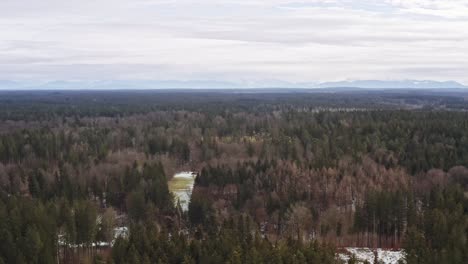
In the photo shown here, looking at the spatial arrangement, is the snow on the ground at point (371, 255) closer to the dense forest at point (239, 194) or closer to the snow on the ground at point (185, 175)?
the dense forest at point (239, 194)

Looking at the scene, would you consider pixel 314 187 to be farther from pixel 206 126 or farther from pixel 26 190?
pixel 206 126

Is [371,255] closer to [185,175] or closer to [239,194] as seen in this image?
[239,194]

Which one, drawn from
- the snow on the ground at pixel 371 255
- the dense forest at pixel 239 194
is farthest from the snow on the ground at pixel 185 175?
the snow on the ground at pixel 371 255

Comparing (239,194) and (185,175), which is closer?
(239,194)

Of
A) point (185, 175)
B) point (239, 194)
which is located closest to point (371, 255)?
point (239, 194)

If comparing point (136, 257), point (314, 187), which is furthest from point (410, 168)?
point (136, 257)

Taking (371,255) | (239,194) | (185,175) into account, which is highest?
(239,194)
